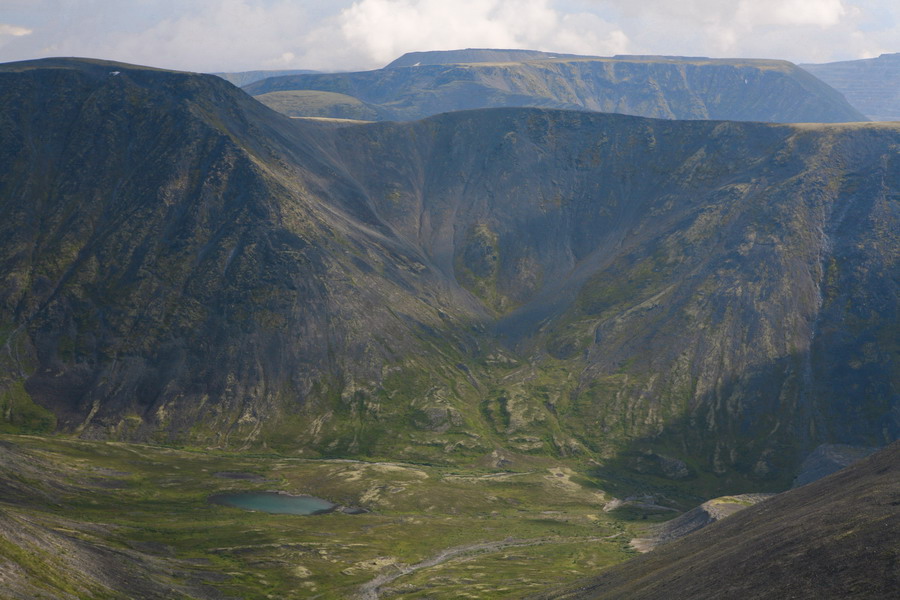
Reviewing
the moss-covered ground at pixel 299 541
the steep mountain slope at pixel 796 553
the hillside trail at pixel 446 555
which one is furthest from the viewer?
the hillside trail at pixel 446 555

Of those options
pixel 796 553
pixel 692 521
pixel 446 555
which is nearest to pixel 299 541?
pixel 446 555

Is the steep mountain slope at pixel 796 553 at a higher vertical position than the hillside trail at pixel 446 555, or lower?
higher

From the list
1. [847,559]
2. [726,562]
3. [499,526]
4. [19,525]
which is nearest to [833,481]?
[726,562]

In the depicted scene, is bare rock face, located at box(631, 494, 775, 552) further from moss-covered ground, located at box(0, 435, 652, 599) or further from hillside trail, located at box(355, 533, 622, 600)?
hillside trail, located at box(355, 533, 622, 600)

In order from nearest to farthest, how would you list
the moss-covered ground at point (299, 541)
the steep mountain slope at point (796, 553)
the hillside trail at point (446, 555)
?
the steep mountain slope at point (796, 553) < the moss-covered ground at point (299, 541) < the hillside trail at point (446, 555)

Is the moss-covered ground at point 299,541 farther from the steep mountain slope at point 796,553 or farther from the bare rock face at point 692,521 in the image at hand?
the steep mountain slope at point 796,553

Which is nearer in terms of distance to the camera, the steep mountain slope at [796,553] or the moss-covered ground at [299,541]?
the steep mountain slope at [796,553]

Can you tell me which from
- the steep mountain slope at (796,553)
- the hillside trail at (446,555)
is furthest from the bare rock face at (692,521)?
the steep mountain slope at (796,553)

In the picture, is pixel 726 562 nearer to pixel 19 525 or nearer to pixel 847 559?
pixel 847 559

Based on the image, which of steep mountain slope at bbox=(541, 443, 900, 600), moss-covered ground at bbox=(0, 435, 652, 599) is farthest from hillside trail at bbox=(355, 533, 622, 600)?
steep mountain slope at bbox=(541, 443, 900, 600)
